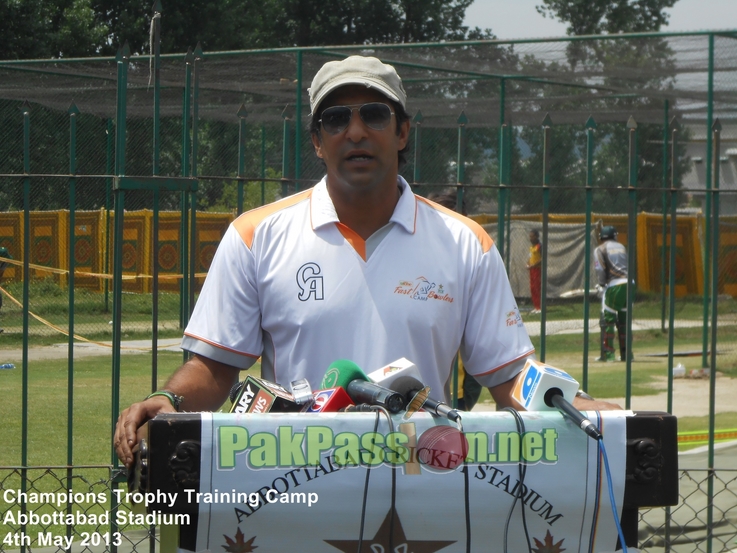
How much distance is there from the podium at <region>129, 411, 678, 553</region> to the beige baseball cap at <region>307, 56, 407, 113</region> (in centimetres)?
97

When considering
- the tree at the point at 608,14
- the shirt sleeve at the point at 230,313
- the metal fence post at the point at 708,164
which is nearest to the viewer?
the shirt sleeve at the point at 230,313

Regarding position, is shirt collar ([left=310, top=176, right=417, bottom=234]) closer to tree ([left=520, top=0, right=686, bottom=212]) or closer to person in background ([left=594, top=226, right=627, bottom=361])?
tree ([left=520, top=0, right=686, bottom=212])

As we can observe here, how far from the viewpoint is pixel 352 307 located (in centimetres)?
247

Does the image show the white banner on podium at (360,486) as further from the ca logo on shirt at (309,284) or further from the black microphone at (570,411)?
the ca logo on shirt at (309,284)

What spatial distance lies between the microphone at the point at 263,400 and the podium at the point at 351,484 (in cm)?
16

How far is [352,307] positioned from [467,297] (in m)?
0.33

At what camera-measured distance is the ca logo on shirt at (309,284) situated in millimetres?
2480

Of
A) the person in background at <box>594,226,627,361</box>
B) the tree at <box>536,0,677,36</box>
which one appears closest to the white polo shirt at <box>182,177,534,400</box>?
the person in background at <box>594,226,627,361</box>

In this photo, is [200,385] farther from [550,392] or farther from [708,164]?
[708,164]

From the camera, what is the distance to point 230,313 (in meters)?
2.50

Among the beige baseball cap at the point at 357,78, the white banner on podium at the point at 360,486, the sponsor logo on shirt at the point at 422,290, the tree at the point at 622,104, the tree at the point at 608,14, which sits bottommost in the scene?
the white banner on podium at the point at 360,486

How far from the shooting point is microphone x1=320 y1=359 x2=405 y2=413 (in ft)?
6.38

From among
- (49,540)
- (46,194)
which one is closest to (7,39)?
(46,194)

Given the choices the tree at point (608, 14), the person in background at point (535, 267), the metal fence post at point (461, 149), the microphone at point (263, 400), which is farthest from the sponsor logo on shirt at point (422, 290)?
the tree at point (608, 14)
